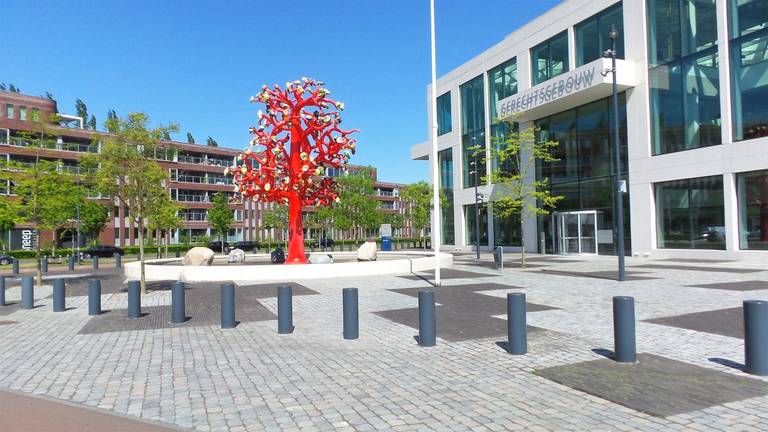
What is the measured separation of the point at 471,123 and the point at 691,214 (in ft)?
69.4

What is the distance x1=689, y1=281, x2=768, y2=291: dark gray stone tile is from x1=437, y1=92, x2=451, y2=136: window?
33091 mm

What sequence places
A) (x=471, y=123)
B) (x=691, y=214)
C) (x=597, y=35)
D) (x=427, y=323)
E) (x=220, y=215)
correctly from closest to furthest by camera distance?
(x=427, y=323)
(x=691, y=214)
(x=597, y=35)
(x=471, y=123)
(x=220, y=215)

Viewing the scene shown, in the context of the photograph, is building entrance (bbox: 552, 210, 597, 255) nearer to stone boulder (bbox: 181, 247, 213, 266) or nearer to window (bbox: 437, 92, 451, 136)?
window (bbox: 437, 92, 451, 136)

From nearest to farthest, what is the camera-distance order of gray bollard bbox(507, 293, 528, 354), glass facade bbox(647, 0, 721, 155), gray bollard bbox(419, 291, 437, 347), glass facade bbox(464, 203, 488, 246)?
gray bollard bbox(507, 293, 528, 354), gray bollard bbox(419, 291, 437, 347), glass facade bbox(647, 0, 721, 155), glass facade bbox(464, 203, 488, 246)

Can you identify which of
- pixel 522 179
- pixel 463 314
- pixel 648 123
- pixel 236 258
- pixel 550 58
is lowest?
pixel 463 314

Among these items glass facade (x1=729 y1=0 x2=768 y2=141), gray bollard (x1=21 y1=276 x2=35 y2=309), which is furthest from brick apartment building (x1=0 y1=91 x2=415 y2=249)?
glass facade (x1=729 y1=0 x2=768 y2=141)

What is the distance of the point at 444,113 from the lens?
47281 millimetres

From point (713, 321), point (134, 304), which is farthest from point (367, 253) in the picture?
point (713, 321)

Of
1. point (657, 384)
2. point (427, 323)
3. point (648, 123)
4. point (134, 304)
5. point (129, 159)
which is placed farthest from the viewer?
point (648, 123)

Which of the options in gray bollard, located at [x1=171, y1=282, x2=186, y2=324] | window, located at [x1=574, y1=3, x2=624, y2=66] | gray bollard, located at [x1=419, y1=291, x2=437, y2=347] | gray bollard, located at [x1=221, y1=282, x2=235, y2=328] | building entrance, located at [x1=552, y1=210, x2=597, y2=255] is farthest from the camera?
building entrance, located at [x1=552, y1=210, x2=597, y2=255]

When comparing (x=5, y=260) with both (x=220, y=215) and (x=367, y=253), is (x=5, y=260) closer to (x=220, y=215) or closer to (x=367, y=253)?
(x=220, y=215)

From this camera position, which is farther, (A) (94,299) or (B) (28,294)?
(B) (28,294)

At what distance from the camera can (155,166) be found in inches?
628

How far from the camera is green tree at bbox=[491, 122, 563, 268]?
24406 millimetres
